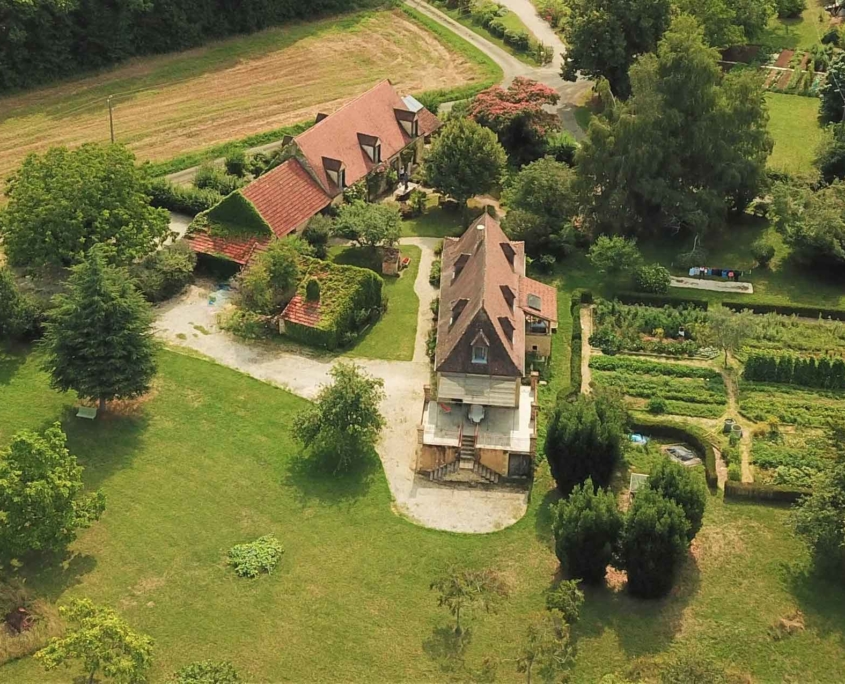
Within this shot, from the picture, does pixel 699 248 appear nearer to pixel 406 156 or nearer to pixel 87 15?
pixel 406 156

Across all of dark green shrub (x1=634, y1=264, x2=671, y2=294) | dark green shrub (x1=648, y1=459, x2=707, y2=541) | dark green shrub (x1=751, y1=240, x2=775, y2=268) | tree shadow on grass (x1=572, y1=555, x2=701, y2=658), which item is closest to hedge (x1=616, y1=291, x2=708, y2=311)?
dark green shrub (x1=634, y1=264, x2=671, y2=294)

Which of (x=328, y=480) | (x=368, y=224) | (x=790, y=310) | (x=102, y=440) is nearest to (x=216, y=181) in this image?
(x=368, y=224)

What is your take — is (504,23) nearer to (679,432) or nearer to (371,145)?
(371,145)

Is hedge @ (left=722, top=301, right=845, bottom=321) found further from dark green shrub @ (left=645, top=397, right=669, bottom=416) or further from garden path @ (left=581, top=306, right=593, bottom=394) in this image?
dark green shrub @ (left=645, top=397, right=669, bottom=416)

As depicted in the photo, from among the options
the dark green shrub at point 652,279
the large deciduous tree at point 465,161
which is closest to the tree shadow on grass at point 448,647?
the dark green shrub at point 652,279

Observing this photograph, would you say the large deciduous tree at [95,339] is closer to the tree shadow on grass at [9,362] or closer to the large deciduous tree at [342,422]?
the tree shadow on grass at [9,362]
